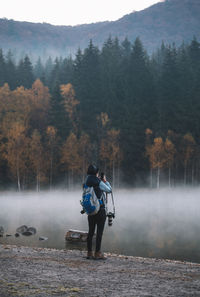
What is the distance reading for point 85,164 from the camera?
61.0 metres

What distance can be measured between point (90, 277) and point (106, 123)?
6394cm

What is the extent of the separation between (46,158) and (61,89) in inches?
891

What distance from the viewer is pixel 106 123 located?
72625 millimetres

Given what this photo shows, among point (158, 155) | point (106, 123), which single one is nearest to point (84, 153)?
point (158, 155)

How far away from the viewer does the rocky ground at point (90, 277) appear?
7.88m

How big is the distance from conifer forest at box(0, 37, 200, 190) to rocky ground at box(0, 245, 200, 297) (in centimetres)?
4577

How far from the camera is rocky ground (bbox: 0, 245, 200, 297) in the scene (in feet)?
25.8

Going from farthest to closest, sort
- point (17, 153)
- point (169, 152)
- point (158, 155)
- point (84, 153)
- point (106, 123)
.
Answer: point (106, 123)
point (169, 152)
point (158, 155)
point (84, 153)
point (17, 153)

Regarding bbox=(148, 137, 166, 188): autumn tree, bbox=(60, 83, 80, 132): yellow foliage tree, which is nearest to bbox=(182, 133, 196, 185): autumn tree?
bbox=(148, 137, 166, 188): autumn tree

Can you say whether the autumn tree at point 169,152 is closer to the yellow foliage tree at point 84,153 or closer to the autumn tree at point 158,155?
the autumn tree at point 158,155

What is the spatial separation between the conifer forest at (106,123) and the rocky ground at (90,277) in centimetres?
4577

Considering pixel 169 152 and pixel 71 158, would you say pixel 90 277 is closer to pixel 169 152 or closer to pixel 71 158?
pixel 71 158

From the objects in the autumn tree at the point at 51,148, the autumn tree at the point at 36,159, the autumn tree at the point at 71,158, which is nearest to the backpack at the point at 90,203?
the autumn tree at the point at 36,159

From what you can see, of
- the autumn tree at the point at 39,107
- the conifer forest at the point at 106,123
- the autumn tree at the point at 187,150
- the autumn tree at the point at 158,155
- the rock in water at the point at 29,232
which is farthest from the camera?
the autumn tree at the point at 39,107
